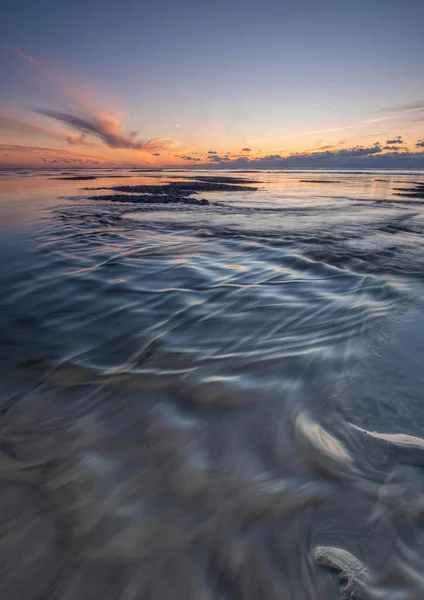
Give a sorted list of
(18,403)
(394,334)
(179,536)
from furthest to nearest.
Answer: (394,334)
(18,403)
(179,536)

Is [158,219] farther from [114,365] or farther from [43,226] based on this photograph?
[114,365]

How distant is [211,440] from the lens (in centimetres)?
238

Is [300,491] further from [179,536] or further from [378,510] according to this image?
[179,536]

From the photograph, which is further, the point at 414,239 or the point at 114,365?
the point at 414,239

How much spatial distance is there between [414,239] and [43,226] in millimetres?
12413

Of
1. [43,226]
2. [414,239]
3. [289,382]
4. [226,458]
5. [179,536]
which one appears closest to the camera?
[179,536]

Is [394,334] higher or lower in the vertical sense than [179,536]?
lower

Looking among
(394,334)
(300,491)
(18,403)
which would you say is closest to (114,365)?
(18,403)

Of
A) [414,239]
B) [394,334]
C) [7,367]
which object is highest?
[7,367]

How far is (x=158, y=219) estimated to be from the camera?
13422mm

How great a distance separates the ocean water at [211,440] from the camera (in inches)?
63.1

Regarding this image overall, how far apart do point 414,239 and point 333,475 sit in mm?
10109

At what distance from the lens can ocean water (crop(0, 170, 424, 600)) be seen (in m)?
1.60

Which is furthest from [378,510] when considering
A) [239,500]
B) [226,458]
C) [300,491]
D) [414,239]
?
[414,239]
